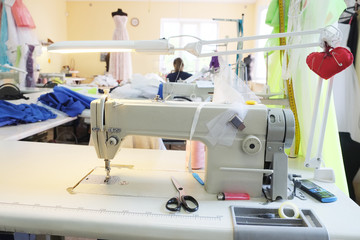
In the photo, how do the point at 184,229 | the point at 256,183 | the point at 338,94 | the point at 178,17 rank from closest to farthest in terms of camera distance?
the point at 184,229, the point at 256,183, the point at 338,94, the point at 178,17

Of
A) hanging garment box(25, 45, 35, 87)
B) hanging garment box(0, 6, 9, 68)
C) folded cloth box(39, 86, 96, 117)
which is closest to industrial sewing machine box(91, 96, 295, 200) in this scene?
folded cloth box(39, 86, 96, 117)

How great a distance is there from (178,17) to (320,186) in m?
7.04

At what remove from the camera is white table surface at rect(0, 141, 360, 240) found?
739mm

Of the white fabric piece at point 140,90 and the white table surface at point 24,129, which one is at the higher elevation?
the white fabric piece at point 140,90

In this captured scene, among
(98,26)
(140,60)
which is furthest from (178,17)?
(98,26)

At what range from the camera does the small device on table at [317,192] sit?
0.88 meters

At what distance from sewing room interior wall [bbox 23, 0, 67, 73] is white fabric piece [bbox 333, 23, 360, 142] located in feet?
18.2

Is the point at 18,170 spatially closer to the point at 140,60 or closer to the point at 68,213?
the point at 68,213

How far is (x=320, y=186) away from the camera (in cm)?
100

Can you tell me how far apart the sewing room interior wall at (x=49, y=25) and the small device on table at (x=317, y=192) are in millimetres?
5932

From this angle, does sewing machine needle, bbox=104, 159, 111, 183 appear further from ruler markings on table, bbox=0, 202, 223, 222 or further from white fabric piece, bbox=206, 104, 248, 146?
white fabric piece, bbox=206, 104, 248, 146

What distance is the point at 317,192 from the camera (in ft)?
3.01

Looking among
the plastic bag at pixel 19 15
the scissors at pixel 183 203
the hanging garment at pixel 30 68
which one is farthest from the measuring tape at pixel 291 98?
the plastic bag at pixel 19 15

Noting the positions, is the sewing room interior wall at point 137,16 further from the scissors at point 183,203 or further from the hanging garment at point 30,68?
the scissors at point 183,203
